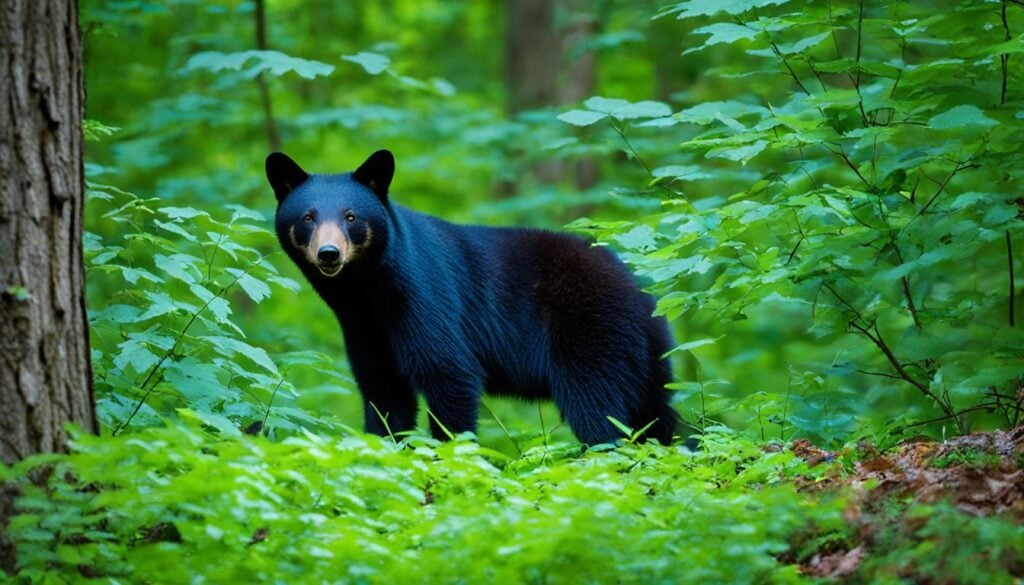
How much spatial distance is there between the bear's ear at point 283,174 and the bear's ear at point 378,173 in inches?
12.7

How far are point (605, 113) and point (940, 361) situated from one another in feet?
6.45

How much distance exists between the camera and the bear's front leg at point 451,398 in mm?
6277

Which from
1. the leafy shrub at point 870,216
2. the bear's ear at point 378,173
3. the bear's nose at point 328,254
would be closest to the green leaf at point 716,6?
the leafy shrub at point 870,216

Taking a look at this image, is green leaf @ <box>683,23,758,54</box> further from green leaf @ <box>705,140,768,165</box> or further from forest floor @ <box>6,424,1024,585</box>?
forest floor @ <box>6,424,1024,585</box>

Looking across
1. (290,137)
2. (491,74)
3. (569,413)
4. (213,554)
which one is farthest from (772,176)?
(491,74)

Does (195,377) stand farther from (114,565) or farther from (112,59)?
(112,59)

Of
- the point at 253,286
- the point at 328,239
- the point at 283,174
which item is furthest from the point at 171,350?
the point at 283,174

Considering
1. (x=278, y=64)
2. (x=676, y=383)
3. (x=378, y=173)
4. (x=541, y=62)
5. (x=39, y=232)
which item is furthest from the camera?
(x=541, y=62)

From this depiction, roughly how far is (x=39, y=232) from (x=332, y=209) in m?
2.55

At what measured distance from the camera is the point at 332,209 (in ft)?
19.8

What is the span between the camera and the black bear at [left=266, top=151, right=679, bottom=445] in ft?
20.4

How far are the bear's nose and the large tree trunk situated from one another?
204cm

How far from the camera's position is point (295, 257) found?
20.6ft

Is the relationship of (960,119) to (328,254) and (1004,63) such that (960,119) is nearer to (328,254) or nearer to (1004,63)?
(1004,63)
